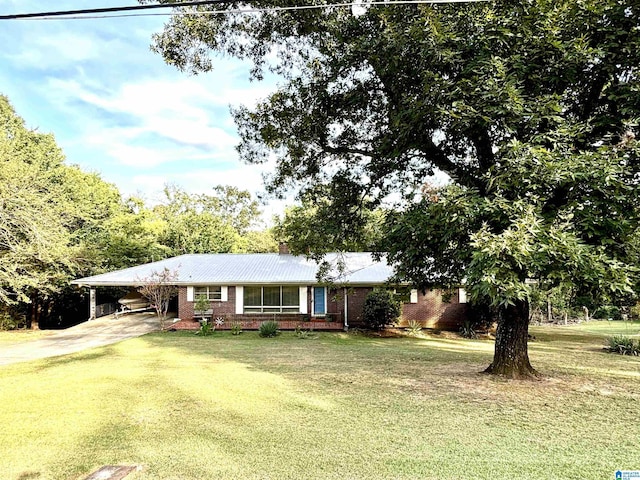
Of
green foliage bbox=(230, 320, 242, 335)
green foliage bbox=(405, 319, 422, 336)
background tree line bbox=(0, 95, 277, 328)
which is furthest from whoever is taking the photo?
green foliage bbox=(405, 319, 422, 336)

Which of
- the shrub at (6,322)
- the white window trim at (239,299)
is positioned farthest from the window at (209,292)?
the shrub at (6,322)

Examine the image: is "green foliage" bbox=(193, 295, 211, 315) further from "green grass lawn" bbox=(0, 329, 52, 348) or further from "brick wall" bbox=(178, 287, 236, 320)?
"green grass lawn" bbox=(0, 329, 52, 348)

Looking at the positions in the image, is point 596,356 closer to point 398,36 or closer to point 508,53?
point 508,53

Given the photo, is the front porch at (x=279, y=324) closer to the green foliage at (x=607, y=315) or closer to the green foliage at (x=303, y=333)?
the green foliage at (x=303, y=333)

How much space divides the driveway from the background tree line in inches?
98.0

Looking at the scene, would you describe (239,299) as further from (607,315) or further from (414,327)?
(607,315)

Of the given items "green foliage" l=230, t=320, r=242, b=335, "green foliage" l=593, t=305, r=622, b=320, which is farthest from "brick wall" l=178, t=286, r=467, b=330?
"green foliage" l=593, t=305, r=622, b=320

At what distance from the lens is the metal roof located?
21234 millimetres

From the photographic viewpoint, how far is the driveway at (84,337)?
14805 millimetres

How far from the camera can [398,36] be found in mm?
8898

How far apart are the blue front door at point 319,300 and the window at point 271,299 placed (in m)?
0.83

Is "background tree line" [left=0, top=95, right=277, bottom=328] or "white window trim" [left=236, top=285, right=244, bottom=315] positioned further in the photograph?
"white window trim" [left=236, top=285, right=244, bottom=315]

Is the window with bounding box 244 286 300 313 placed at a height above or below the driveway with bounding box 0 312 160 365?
above

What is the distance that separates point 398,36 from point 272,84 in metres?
4.36
